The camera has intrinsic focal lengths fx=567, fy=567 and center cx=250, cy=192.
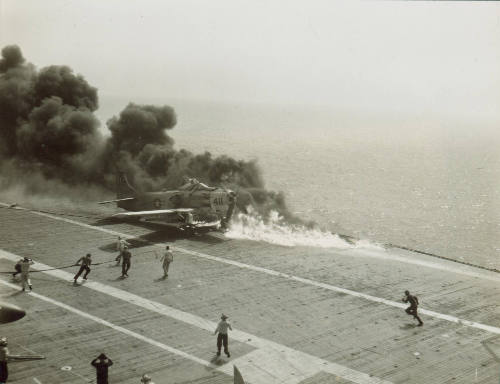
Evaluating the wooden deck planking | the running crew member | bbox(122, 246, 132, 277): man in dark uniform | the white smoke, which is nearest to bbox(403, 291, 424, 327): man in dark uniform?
the wooden deck planking

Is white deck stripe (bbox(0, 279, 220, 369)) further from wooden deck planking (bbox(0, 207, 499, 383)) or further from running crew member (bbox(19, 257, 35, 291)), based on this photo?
wooden deck planking (bbox(0, 207, 499, 383))

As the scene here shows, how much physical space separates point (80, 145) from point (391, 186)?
5744 cm

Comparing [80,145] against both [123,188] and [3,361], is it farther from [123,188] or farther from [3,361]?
[3,361]

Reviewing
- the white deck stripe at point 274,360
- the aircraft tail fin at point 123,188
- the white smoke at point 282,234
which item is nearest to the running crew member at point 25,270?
the white deck stripe at point 274,360

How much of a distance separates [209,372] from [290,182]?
79278mm

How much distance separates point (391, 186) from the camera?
9669cm

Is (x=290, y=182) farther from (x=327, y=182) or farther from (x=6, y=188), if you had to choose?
(x=6, y=188)

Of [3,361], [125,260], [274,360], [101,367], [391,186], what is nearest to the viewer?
[101,367]

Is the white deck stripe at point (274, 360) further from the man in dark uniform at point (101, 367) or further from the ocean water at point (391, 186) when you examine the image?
the ocean water at point (391, 186)

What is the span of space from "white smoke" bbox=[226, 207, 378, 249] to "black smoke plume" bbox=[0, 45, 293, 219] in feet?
29.7

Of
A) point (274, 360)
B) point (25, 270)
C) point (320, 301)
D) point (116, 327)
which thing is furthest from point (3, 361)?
point (320, 301)

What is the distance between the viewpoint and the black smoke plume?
162ft

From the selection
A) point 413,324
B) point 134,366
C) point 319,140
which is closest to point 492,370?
point 413,324

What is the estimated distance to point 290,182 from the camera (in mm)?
95438
